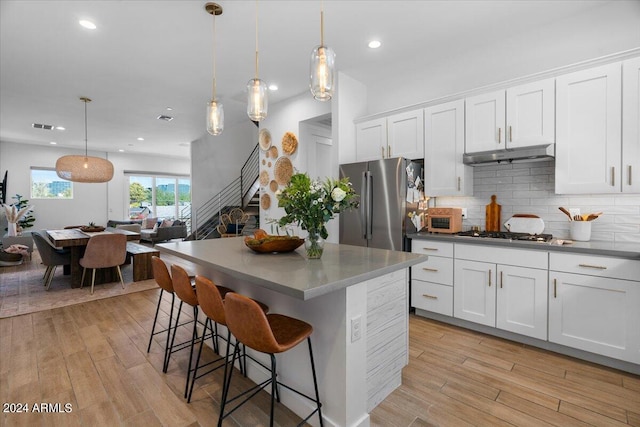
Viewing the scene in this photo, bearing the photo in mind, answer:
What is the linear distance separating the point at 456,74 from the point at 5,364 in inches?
203

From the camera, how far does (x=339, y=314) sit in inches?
63.8

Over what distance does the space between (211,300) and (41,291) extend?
4.45 m

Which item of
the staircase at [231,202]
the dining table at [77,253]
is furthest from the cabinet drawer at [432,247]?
the staircase at [231,202]

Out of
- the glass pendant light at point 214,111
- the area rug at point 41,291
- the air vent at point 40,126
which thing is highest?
the air vent at point 40,126

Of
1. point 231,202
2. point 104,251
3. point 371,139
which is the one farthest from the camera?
point 231,202

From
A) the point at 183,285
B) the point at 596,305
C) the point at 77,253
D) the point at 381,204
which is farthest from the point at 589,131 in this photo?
the point at 77,253

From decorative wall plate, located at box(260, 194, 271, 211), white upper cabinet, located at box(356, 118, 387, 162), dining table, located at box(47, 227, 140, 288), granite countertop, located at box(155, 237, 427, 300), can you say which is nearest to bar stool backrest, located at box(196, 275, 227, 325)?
granite countertop, located at box(155, 237, 427, 300)

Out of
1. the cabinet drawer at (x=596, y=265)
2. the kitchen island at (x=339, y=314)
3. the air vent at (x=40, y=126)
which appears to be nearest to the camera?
the kitchen island at (x=339, y=314)

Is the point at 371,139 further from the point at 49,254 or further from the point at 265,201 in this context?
the point at 49,254

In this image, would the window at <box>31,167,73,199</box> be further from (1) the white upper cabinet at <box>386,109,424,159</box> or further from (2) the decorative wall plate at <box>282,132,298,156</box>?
(1) the white upper cabinet at <box>386,109,424,159</box>

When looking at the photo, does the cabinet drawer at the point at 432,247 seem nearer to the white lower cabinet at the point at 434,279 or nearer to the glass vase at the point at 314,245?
the white lower cabinet at the point at 434,279

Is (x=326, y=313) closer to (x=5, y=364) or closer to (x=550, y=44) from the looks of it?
(x=5, y=364)

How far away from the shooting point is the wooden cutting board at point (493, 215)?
10.9 feet

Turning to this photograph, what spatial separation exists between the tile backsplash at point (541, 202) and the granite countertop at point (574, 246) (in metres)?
0.20
